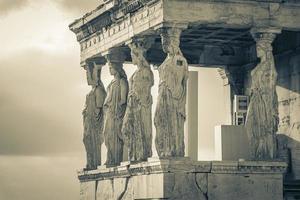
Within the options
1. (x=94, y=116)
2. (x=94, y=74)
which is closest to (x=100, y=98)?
(x=94, y=116)

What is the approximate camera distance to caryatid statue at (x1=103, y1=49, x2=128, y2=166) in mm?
37094

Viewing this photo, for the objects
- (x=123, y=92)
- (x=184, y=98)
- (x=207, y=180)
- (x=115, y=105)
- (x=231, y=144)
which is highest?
(x=123, y=92)

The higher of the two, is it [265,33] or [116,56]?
[265,33]

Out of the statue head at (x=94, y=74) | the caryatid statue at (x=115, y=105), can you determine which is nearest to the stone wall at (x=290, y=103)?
the caryatid statue at (x=115, y=105)

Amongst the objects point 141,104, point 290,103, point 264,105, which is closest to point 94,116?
point 141,104

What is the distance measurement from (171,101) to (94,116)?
678 centimetres

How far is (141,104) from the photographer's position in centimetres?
3450

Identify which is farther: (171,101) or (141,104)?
(141,104)

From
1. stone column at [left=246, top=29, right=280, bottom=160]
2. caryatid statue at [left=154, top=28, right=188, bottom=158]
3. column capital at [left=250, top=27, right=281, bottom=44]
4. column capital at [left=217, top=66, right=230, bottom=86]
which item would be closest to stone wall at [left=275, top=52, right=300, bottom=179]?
stone column at [left=246, top=29, right=280, bottom=160]

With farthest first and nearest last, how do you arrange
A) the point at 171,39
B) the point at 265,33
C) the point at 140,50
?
1. the point at 140,50
2. the point at 265,33
3. the point at 171,39

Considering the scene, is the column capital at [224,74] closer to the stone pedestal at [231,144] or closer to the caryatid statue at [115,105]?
the caryatid statue at [115,105]

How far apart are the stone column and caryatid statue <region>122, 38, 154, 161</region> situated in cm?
275

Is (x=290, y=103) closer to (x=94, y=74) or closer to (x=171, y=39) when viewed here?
(x=171, y=39)

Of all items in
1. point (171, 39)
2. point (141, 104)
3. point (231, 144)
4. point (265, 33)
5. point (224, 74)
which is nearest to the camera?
point (171, 39)
